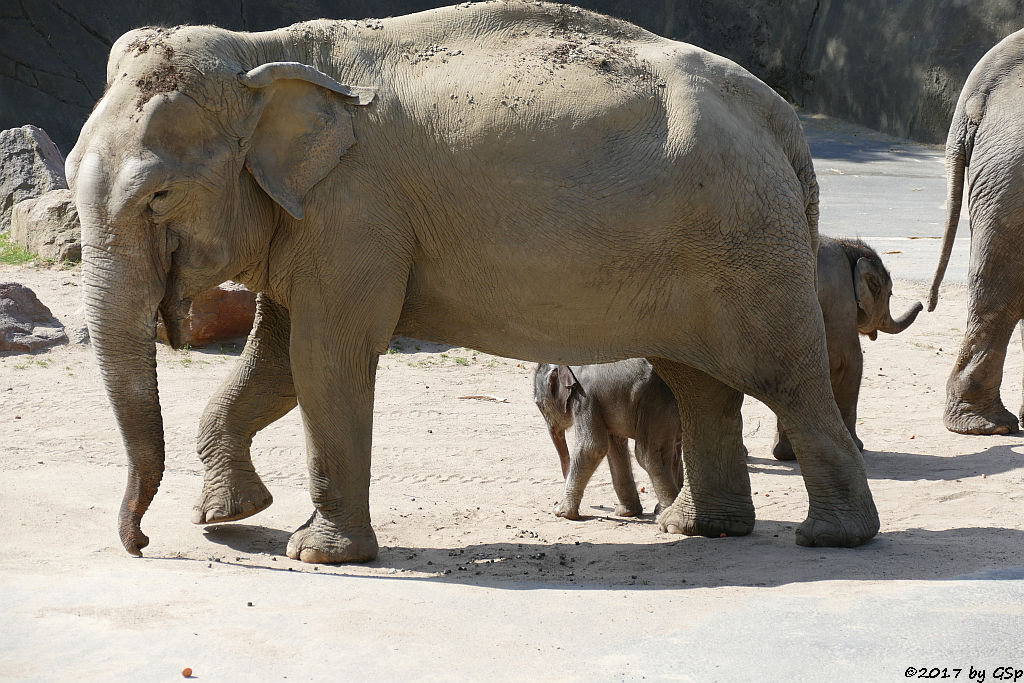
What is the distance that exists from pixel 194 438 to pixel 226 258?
3.18m

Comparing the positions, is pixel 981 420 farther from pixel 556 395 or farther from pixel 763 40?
pixel 763 40

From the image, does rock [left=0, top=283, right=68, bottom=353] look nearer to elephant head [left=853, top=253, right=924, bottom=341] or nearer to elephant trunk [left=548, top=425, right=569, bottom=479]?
elephant trunk [left=548, top=425, right=569, bottom=479]

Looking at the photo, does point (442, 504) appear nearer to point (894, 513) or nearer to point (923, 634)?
point (894, 513)

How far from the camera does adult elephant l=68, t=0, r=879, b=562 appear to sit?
4.89 m

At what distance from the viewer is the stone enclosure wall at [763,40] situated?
20.5 m

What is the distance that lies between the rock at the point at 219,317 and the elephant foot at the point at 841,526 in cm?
567

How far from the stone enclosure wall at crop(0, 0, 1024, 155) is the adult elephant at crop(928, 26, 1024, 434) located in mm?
12506

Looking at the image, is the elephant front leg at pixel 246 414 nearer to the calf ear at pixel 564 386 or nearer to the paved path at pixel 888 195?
the calf ear at pixel 564 386

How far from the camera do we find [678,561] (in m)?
5.41

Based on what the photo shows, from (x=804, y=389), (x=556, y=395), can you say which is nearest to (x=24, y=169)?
(x=556, y=395)

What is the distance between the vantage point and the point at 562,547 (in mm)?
5855

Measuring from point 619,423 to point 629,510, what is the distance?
0.58 meters

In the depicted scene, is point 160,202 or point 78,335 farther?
point 78,335

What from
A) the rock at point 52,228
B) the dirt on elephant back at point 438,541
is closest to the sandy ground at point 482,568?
the dirt on elephant back at point 438,541
